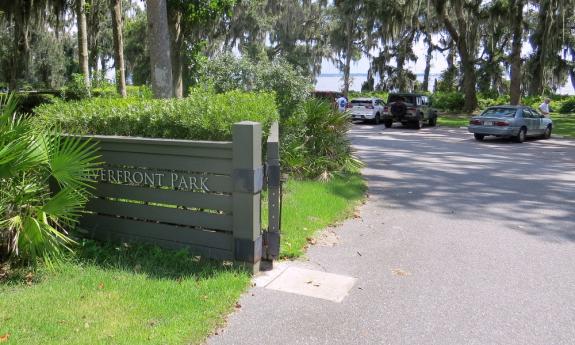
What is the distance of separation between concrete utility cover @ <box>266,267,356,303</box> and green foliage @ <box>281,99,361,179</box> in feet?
14.9

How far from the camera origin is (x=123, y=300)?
13.9 ft

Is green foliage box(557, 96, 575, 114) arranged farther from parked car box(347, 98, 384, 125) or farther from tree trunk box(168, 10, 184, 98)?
tree trunk box(168, 10, 184, 98)

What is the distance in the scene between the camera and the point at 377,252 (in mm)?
6031

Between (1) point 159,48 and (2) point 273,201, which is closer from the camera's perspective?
(2) point 273,201

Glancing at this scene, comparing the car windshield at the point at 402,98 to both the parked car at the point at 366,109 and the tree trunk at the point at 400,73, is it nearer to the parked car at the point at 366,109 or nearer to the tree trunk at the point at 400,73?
the parked car at the point at 366,109

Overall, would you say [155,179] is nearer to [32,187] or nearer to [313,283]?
[32,187]

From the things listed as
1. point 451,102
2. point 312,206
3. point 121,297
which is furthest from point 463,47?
point 121,297

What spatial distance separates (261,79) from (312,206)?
3.47 m

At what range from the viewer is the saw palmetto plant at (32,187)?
4.75m

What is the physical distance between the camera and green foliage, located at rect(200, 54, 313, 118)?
10.0 meters

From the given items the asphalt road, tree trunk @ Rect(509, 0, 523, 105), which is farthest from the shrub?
the asphalt road

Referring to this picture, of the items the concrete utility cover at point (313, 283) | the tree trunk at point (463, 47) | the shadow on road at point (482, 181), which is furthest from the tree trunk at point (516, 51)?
the concrete utility cover at point (313, 283)

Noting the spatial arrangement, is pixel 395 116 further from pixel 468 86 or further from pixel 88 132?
pixel 88 132

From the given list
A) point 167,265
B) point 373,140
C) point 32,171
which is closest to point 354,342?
point 167,265
